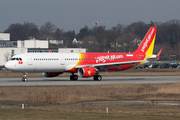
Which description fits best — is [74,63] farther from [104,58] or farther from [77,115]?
[77,115]

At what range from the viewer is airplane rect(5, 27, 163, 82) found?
4647 cm

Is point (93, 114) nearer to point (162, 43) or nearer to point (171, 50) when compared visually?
point (171, 50)

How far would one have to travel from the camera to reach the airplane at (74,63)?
4647 centimetres

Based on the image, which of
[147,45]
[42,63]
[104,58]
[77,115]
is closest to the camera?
[77,115]

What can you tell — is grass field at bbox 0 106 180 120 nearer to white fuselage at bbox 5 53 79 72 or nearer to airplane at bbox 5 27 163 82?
white fuselage at bbox 5 53 79 72

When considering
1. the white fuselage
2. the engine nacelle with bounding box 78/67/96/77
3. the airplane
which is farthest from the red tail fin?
the white fuselage

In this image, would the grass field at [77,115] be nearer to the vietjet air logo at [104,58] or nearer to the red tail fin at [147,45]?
the vietjet air logo at [104,58]

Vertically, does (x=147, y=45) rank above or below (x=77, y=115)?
above

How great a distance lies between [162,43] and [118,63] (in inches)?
4991

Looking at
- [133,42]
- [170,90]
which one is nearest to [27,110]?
[170,90]

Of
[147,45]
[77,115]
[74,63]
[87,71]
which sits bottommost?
[77,115]

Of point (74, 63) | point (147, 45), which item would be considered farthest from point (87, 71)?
point (147, 45)

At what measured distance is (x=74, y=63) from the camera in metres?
49.7

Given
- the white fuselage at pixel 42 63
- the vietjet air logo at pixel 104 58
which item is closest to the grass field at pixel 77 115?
the white fuselage at pixel 42 63
